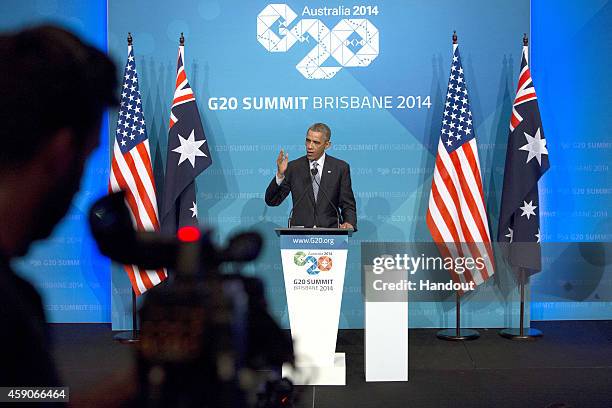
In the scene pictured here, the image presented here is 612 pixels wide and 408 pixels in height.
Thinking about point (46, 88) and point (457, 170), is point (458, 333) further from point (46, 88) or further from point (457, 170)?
point (46, 88)

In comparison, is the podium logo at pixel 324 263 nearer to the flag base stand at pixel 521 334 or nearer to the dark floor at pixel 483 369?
the dark floor at pixel 483 369

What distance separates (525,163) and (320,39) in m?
2.04

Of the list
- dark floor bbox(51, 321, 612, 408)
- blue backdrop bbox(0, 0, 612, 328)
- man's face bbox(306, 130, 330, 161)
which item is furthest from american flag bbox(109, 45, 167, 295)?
man's face bbox(306, 130, 330, 161)

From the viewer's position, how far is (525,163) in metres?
5.68

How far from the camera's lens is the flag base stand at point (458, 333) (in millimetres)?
5711

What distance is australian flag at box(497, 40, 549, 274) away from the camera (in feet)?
18.6

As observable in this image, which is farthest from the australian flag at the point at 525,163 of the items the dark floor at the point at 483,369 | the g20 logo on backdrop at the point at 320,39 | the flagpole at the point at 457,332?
the g20 logo on backdrop at the point at 320,39

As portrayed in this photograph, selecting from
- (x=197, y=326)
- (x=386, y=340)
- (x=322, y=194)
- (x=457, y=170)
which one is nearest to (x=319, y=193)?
(x=322, y=194)

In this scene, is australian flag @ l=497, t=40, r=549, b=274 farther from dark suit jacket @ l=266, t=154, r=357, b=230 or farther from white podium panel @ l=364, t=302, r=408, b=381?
white podium panel @ l=364, t=302, r=408, b=381

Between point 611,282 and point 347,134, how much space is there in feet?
12.2

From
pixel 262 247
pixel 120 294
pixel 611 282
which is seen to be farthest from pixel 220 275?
pixel 120 294

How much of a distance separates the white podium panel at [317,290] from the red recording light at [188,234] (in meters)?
3.61

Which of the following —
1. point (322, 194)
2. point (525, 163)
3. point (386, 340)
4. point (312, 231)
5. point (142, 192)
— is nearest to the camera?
point (312, 231)

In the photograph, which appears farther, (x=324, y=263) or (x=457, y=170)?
(x=457, y=170)
